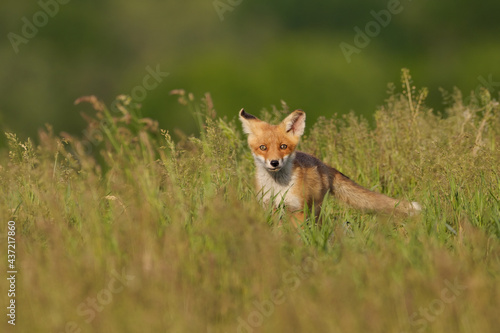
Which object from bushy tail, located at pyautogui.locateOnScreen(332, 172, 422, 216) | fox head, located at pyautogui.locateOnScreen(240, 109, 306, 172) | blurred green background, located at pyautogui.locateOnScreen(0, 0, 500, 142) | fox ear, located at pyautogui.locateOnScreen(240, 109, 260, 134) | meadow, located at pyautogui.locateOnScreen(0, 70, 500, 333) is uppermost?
blurred green background, located at pyautogui.locateOnScreen(0, 0, 500, 142)

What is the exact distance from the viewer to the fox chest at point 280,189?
662 centimetres

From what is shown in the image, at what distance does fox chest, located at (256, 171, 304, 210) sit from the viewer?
6617 millimetres

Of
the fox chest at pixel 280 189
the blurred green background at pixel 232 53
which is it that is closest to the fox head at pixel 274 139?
the fox chest at pixel 280 189

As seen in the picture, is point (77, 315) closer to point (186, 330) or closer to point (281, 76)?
point (186, 330)

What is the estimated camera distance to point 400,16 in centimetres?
3728

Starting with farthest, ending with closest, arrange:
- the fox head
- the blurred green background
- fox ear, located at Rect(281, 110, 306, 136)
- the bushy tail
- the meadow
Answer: the blurred green background
fox ear, located at Rect(281, 110, 306, 136)
the fox head
the bushy tail
the meadow

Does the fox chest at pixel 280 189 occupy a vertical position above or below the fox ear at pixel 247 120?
below

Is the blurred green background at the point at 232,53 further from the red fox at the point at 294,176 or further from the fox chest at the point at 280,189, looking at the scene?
the fox chest at the point at 280,189

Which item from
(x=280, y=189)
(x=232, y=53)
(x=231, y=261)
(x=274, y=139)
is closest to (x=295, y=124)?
(x=274, y=139)

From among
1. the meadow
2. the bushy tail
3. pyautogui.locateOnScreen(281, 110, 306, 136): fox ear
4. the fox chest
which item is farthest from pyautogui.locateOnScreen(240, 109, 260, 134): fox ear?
the bushy tail

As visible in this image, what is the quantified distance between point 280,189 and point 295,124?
0.77 metres

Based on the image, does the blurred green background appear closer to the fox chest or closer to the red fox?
the red fox

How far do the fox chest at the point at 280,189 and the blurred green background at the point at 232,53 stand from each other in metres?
21.4

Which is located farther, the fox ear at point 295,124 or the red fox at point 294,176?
the fox ear at point 295,124
